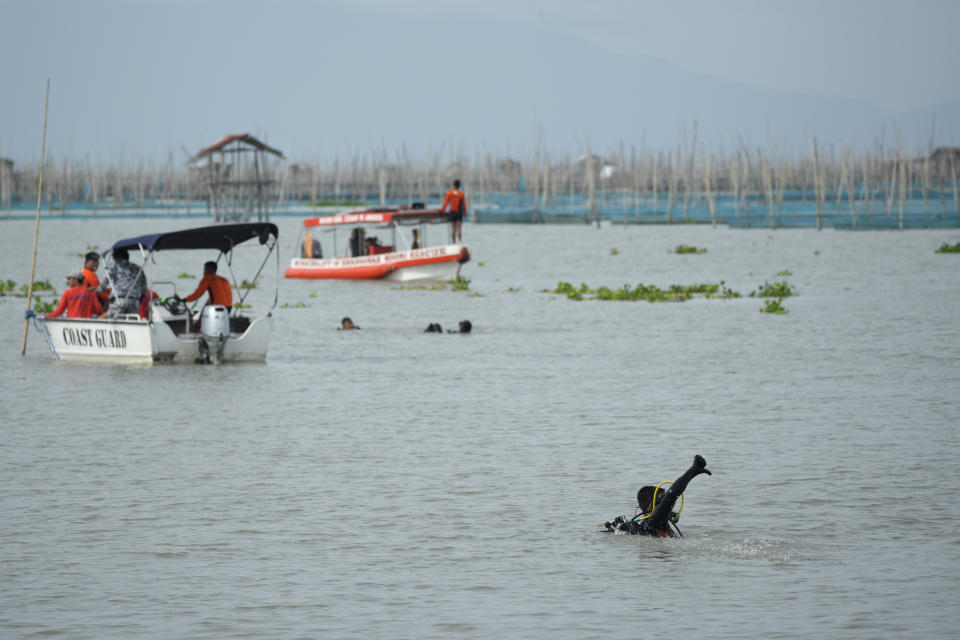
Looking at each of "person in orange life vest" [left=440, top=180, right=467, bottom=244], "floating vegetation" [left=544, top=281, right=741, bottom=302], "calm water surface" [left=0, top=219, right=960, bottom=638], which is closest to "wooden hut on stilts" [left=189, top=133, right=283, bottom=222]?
"person in orange life vest" [left=440, top=180, right=467, bottom=244]

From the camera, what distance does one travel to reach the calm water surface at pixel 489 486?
26.9 ft

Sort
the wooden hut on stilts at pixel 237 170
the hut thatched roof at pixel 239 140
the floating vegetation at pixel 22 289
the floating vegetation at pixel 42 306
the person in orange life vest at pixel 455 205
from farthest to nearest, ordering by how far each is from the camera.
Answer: the wooden hut on stilts at pixel 237 170
the hut thatched roof at pixel 239 140
the person in orange life vest at pixel 455 205
the floating vegetation at pixel 22 289
the floating vegetation at pixel 42 306

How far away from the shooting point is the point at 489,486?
38.2 feet

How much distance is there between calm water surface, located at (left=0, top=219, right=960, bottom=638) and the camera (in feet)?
26.9

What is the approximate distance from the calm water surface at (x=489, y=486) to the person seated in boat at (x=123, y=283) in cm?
100

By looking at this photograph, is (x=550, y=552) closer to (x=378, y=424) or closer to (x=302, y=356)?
(x=378, y=424)

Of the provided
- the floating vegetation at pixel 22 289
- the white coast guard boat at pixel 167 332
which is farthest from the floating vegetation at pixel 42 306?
the white coast guard boat at pixel 167 332

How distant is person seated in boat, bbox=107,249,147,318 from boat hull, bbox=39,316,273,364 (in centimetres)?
21

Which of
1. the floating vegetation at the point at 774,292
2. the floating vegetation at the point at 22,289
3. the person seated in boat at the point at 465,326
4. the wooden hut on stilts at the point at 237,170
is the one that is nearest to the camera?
the person seated in boat at the point at 465,326

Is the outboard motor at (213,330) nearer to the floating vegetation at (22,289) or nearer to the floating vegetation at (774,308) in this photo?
the floating vegetation at (774,308)

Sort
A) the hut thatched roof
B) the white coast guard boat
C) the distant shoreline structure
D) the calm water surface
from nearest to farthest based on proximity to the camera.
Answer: the calm water surface → the white coast guard boat → the hut thatched roof → the distant shoreline structure

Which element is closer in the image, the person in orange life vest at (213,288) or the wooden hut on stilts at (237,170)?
the person in orange life vest at (213,288)

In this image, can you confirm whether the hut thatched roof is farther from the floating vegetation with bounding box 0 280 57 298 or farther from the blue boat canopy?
the blue boat canopy

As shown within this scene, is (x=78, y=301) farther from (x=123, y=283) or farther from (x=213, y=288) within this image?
(x=213, y=288)
